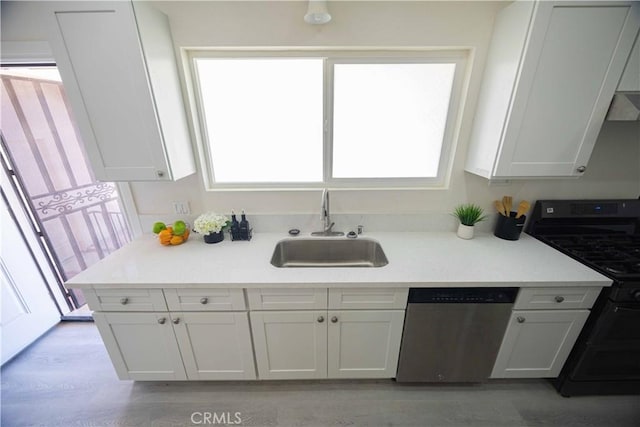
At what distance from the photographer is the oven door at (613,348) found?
47.8 inches

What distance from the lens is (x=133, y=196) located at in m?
1.70

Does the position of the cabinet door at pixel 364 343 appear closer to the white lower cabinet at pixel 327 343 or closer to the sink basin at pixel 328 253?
the white lower cabinet at pixel 327 343

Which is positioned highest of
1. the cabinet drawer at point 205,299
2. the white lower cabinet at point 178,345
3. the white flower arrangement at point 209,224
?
the white flower arrangement at point 209,224

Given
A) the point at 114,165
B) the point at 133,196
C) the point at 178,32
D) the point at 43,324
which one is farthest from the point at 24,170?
the point at 178,32

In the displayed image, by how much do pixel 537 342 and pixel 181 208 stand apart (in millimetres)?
2522

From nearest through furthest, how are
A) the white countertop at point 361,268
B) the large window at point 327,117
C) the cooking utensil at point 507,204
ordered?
the white countertop at point 361,268 < the large window at point 327,117 < the cooking utensil at point 507,204

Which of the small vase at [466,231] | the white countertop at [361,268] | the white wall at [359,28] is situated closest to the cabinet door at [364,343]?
the white countertop at [361,268]

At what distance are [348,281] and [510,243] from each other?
125cm

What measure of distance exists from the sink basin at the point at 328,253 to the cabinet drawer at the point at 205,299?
458mm

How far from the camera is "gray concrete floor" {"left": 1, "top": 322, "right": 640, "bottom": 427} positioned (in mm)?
1392

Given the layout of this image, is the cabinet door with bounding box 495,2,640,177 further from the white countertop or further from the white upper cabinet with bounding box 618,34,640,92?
the white countertop

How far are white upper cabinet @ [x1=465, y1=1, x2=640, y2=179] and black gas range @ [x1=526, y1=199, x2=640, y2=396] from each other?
48 cm

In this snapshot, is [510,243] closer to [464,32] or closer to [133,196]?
[464,32]

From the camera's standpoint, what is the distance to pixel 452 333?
1334mm
